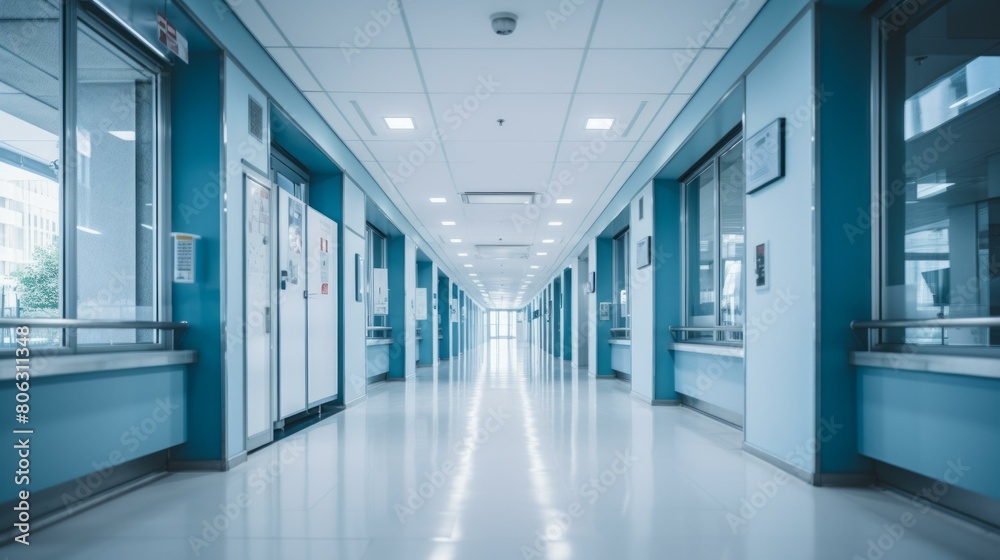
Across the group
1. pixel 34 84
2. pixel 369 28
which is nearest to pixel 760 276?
pixel 369 28

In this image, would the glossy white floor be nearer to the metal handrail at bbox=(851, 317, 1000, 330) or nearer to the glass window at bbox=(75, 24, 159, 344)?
the metal handrail at bbox=(851, 317, 1000, 330)

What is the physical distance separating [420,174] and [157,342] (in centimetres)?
484

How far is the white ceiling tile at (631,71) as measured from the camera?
4.78 metres

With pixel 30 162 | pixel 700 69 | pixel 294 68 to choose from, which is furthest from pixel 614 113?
pixel 30 162

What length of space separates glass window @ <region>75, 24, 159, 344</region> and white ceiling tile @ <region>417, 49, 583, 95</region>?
6.62ft

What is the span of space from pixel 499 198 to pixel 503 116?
11.6 feet

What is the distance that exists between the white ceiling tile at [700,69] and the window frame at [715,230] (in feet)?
2.07

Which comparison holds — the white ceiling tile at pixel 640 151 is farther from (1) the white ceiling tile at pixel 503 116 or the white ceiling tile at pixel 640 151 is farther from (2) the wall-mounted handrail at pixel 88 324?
(2) the wall-mounted handrail at pixel 88 324

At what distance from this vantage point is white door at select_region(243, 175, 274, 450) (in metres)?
4.48

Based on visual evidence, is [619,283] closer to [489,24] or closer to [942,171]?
[489,24]

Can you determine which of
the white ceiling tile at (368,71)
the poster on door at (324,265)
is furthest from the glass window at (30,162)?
the poster on door at (324,265)

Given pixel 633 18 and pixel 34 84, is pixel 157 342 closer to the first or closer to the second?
pixel 34 84

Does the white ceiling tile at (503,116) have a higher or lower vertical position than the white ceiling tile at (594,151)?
higher

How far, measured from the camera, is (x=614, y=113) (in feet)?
19.7
